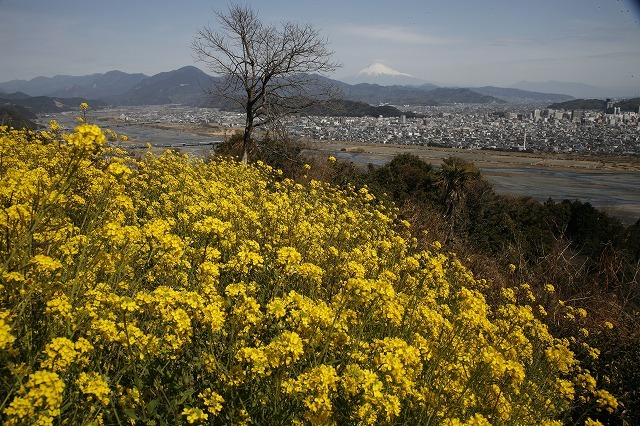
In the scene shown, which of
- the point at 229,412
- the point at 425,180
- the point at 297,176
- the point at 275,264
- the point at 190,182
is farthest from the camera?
the point at 425,180

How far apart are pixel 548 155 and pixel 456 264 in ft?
240

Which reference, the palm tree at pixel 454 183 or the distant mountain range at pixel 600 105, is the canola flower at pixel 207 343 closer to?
the palm tree at pixel 454 183

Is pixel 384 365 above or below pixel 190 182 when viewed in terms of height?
below

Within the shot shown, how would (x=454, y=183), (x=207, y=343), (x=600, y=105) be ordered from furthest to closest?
1. (x=600, y=105)
2. (x=454, y=183)
3. (x=207, y=343)

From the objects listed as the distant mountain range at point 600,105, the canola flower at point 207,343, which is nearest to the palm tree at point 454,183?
the canola flower at point 207,343

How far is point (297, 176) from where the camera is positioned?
16641 millimetres

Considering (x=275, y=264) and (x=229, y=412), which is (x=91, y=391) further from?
(x=275, y=264)

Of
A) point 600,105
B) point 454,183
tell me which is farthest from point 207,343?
point 600,105

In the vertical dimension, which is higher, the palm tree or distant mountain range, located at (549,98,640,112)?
distant mountain range, located at (549,98,640,112)

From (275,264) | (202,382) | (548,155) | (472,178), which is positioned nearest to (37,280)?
(202,382)

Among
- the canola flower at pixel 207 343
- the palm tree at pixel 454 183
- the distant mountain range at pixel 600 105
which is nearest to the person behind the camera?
the canola flower at pixel 207 343

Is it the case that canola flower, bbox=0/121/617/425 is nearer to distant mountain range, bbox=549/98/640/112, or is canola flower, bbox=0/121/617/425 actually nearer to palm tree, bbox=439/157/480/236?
palm tree, bbox=439/157/480/236

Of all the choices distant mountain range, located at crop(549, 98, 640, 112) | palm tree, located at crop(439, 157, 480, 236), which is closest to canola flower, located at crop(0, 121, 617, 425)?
palm tree, located at crop(439, 157, 480, 236)

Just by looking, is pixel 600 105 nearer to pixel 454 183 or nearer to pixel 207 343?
pixel 454 183
